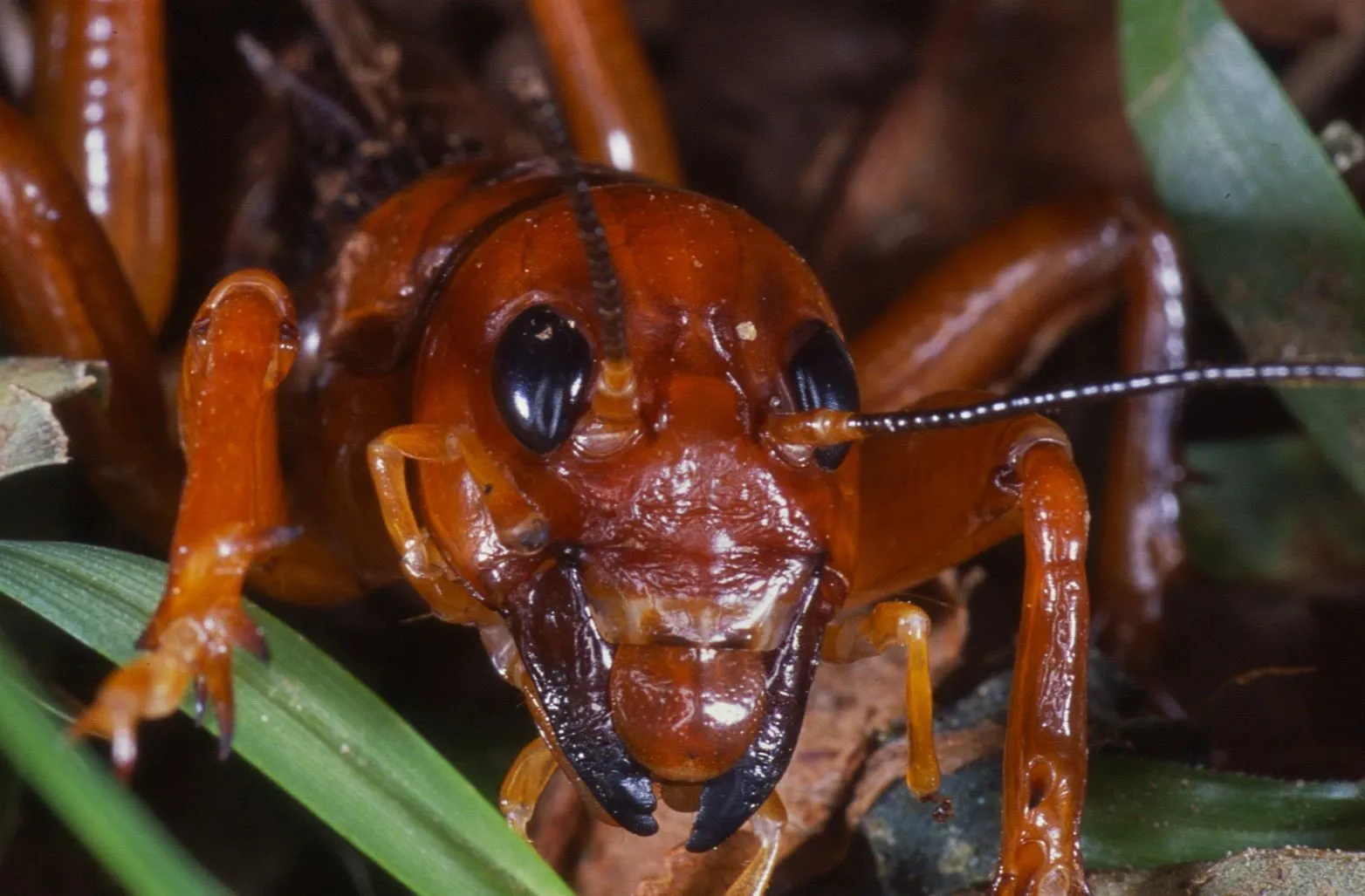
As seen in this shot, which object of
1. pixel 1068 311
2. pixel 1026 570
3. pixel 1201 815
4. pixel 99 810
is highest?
pixel 99 810

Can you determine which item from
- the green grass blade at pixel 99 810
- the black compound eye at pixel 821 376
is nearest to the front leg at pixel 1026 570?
the black compound eye at pixel 821 376

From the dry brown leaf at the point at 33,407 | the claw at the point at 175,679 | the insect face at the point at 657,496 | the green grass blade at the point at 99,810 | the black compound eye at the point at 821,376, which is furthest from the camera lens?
the dry brown leaf at the point at 33,407

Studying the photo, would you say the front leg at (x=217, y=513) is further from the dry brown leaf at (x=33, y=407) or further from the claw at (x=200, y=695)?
the dry brown leaf at (x=33, y=407)

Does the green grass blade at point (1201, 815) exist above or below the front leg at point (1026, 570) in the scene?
below

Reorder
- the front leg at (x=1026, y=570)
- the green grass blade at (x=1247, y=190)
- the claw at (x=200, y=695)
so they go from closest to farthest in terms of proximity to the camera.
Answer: the claw at (x=200, y=695) < the front leg at (x=1026, y=570) < the green grass blade at (x=1247, y=190)

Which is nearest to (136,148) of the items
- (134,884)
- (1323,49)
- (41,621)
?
(41,621)

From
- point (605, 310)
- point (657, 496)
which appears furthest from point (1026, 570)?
point (605, 310)

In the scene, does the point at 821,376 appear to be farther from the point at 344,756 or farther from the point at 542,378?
the point at 344,756
